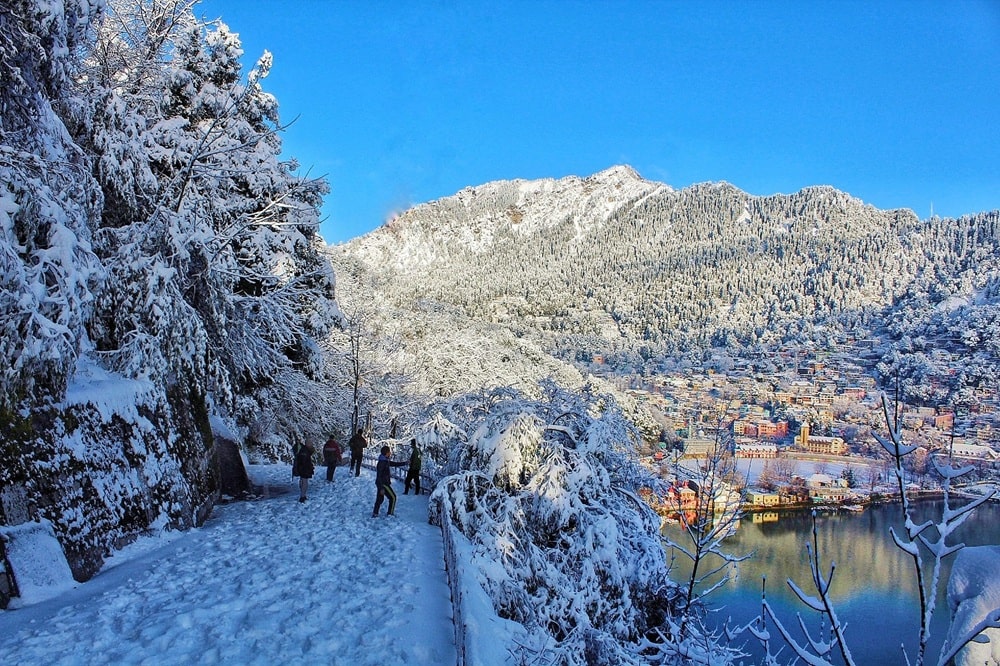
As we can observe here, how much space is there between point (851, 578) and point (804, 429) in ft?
136

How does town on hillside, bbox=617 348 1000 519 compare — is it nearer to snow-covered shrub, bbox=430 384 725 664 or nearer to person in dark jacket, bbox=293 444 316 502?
snow-covered shrub, bbox=430 384 725 664

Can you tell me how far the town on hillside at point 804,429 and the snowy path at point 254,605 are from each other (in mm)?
4336

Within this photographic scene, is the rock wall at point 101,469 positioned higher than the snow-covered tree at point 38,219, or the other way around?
the snow-covered tree at point 38,219

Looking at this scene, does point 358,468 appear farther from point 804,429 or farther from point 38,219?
point 804,429

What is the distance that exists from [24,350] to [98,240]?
542cm

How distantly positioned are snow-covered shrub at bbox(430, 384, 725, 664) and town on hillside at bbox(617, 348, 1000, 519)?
6.33ft

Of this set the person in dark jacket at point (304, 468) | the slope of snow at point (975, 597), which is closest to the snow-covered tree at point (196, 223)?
the person in dark jacket at point (304, 468)

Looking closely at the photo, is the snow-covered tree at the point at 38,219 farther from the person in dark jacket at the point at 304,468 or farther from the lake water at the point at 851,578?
the lake water at the point at 851,578

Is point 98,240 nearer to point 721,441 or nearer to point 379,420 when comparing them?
point 721,441

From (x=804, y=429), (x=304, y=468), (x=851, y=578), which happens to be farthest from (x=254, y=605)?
(x=804, y=429)

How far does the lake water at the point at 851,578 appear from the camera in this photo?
25234mm

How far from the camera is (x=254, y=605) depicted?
6809 millimetres

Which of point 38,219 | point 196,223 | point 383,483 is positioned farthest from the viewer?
point 196,223

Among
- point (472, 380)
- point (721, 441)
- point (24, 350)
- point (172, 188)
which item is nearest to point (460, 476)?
point (721, 441)
